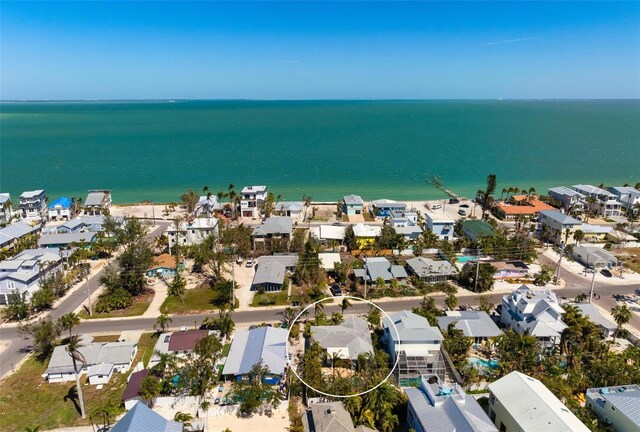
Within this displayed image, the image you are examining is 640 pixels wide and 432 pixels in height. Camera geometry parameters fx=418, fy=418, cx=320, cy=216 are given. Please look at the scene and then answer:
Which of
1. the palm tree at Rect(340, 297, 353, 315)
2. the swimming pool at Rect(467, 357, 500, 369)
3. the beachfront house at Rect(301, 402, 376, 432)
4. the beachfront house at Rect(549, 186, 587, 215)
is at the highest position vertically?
the beachfront house at Rect(549, 186, 587, 215)

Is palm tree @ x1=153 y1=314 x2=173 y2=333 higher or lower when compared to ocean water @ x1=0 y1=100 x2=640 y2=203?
lower

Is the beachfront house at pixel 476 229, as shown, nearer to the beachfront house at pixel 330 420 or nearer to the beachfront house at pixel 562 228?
the beachfront house at pixel 562 228

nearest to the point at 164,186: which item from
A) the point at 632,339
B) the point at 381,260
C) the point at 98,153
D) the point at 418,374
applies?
the point at 98,153

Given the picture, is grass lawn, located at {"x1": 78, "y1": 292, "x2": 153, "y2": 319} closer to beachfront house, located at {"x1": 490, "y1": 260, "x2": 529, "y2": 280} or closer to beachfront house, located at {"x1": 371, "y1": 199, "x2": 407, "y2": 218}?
beachfront house, located at {"x1": 490, "y1": 260, "x2": 529, "y2": 280}

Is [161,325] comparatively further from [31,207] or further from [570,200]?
[570,200]

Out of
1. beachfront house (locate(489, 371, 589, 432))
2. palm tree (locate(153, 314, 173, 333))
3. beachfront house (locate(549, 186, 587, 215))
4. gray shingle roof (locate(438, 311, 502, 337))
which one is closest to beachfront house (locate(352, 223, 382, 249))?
gray shingle roof (locate(438, 311, 502, 337))

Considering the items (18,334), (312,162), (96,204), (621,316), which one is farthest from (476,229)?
(312,162)

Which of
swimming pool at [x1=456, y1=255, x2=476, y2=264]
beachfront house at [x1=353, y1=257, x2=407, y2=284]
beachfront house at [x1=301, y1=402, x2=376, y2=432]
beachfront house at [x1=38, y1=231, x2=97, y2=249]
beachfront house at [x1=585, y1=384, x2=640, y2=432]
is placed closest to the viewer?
beachfront house at [x1=301, y1=402, x2=376, y2=432]
